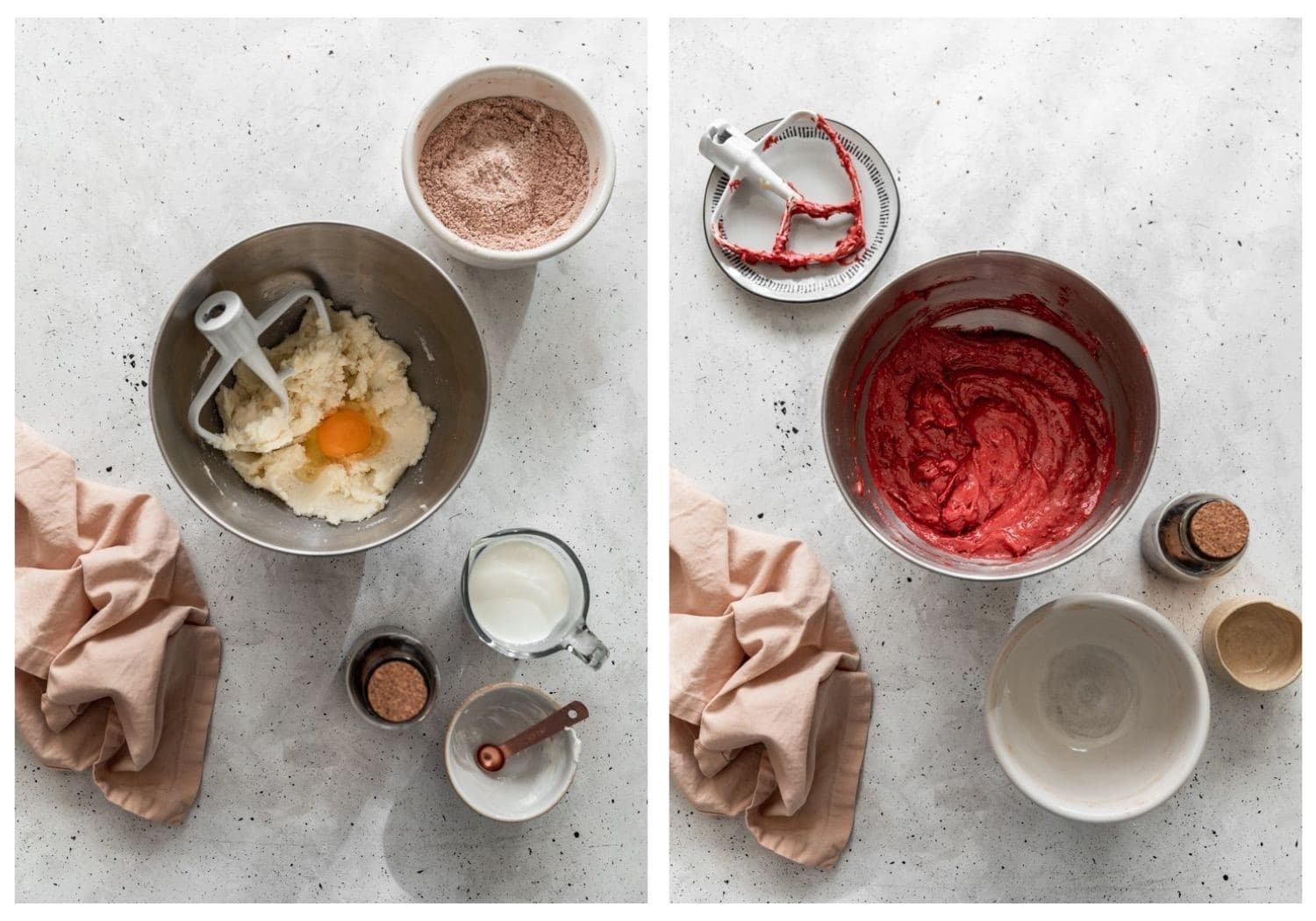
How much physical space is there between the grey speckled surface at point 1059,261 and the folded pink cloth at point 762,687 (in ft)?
0.14

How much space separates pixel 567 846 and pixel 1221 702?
1057mm

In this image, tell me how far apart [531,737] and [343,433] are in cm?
51

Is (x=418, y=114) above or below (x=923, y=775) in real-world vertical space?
above

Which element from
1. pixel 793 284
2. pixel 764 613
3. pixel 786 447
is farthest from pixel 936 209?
pixel 764 613

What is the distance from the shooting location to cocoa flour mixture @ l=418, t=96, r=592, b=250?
4.93ft

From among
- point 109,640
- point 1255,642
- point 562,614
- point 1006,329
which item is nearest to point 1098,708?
point 1255,642

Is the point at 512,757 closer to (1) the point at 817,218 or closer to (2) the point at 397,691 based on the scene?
(2) the point at 397,691

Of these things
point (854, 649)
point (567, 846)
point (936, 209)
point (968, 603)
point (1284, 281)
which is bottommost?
point (567, 846)

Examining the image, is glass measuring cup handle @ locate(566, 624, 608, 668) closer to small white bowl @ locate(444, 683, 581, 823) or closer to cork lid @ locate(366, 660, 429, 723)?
small white bowl @ locate(444, 683, 581, 823)

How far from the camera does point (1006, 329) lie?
153 centimetres

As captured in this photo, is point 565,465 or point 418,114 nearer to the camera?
point 418,114

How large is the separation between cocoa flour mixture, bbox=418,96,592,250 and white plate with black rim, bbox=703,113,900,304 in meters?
0.23

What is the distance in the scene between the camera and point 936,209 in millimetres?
1639

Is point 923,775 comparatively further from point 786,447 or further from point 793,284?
point 793,284
